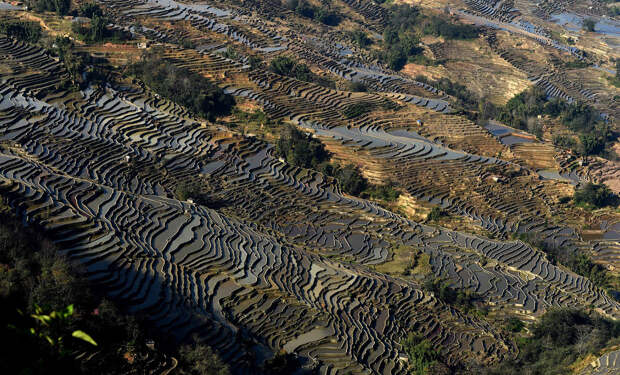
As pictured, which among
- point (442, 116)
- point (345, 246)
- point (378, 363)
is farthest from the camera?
point (442, 116)

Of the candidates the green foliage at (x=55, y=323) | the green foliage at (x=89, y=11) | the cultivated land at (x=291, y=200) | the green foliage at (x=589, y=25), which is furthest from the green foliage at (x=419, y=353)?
the green foliage at (x=589, y=25)

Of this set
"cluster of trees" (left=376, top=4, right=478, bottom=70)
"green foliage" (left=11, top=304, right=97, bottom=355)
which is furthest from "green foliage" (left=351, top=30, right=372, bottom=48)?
"green foliage" (left=11, top=304, right=97, bottom=355)

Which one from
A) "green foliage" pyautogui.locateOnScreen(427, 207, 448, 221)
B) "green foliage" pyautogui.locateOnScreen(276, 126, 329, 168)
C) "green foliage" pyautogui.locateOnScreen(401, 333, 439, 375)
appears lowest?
"green foliage" pyautogui.locateOnScreen(427, 207, 448, 221)

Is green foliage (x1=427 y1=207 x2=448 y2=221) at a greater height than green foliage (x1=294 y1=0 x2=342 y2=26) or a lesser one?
lesser

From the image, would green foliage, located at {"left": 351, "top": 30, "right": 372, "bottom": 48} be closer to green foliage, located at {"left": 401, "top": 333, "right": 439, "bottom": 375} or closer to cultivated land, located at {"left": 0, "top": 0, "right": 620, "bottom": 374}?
cultivated land, located at {"left": 0, "top": 0, "right": 620, "bottom": 374}

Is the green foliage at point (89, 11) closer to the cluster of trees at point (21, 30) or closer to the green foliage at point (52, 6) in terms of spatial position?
the green foliage at point (52, 6)

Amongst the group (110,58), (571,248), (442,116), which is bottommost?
(571,248)

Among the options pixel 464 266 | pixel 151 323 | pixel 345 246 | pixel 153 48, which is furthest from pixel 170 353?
pixel 153 48

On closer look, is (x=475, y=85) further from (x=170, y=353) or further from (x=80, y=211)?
(x=170, y=353)
